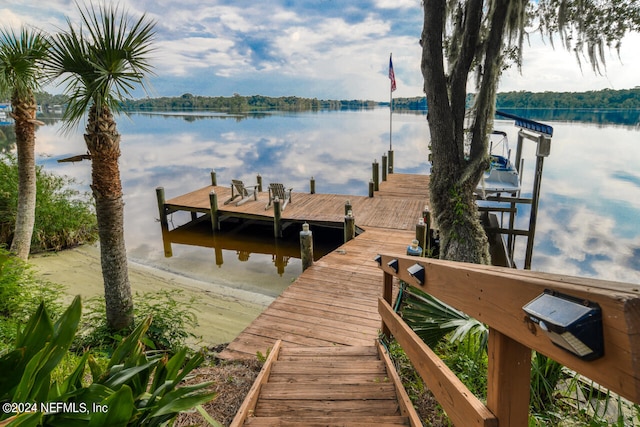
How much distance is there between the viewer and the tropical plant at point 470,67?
5914 millimetres

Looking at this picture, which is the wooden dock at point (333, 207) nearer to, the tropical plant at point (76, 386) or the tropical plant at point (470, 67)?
the tropical plant at point (470, 67)

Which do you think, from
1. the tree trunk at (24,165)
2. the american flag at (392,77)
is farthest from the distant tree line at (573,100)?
the tree trunk at (24,165)

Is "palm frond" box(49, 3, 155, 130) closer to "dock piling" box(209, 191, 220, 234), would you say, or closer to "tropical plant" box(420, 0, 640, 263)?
"tropical plant" box(420, 0, 640, 263)

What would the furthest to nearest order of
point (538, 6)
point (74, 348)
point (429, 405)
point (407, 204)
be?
point (407, 204)
point (538, 6)
point (74, 348)
point (429, 405)

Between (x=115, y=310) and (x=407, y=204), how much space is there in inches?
396

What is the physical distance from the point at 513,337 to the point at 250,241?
12292mm

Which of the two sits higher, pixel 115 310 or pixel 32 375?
pixel 32 375

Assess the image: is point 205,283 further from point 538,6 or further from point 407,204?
point 538,6

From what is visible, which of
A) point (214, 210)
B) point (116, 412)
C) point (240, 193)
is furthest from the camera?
point (240, 193)

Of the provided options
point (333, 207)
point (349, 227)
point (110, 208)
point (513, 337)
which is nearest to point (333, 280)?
point (349, 227)

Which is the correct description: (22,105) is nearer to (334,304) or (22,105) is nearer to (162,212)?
(334,304)

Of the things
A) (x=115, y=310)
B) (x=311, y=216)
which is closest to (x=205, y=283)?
(x=311, y=216)

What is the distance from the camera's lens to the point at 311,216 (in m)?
12.2

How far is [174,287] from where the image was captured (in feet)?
30.4
